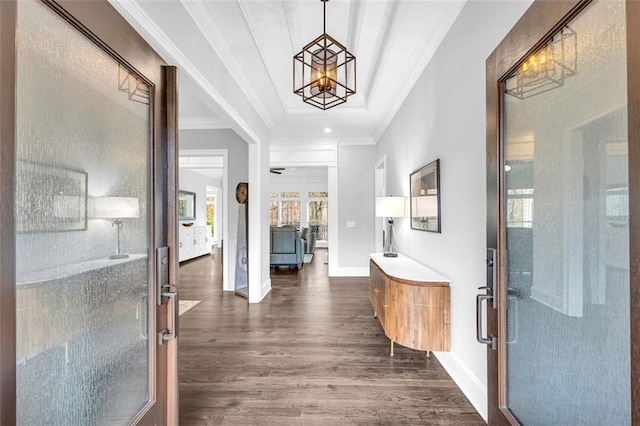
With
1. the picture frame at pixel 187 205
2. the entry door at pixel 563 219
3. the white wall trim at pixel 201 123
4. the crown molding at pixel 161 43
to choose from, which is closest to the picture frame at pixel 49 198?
the crown molding at pixel 161 43

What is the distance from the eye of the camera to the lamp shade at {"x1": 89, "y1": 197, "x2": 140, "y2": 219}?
1.04m

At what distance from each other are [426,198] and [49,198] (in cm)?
258

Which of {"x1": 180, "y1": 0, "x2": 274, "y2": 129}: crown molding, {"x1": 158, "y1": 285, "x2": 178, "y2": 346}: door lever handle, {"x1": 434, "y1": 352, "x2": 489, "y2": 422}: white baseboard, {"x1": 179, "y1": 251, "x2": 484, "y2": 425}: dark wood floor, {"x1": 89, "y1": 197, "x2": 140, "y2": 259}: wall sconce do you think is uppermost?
{"x1": 180, "y1": 0, "x2": 274, "y2": 129}: crown molding

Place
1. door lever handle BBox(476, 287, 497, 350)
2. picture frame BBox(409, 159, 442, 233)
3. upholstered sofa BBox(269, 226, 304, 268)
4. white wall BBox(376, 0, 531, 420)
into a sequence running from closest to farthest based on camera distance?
door lever handle BBox(476, 287, 497, 350) → white wall BBox(376, 0, 531, 420) → picture frame BBox(409, 159, 442, 233) → upholstered sofa BBox(269, 226, 304, 268)

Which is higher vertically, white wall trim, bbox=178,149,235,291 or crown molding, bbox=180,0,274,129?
crown molding, bbox=180,0,274,129

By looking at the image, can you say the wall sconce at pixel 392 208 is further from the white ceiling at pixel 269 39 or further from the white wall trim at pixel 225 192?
the white wall trim at pixel 225 192

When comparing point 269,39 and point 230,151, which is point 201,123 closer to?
point 230,151

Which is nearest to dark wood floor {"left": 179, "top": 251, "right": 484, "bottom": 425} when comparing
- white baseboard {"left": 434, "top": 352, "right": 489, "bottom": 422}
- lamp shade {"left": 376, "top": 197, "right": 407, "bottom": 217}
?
white baseboard {"left": 434, "top": 352, "right": 489, "bottom": 422}

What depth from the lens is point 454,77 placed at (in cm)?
213

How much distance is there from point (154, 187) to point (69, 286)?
50 cm

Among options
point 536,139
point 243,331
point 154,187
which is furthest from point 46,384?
point 243,331

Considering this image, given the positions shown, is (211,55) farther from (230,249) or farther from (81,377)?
(230,249)

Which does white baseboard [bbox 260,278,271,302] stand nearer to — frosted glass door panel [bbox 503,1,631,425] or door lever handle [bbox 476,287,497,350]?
door lever handle [bbox 476,287,497,350]

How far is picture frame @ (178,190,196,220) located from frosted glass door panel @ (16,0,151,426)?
24.6ft
